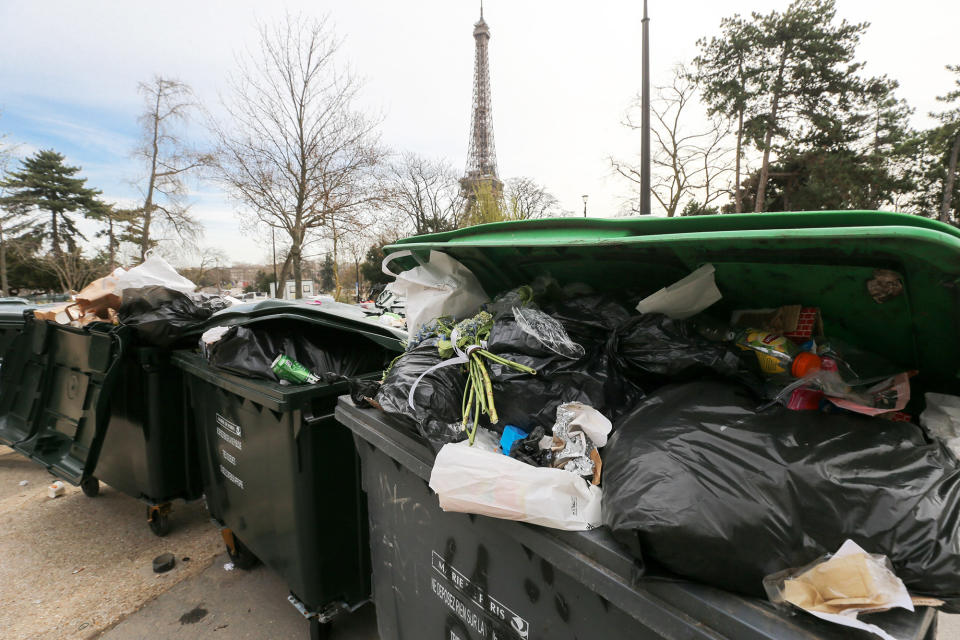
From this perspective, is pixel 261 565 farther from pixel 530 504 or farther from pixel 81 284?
pixel 81 284

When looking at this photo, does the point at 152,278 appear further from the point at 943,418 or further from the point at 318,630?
the point at 943,418

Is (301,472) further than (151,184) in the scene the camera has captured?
No

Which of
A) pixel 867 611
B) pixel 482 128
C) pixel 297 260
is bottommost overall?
pixel 867 611

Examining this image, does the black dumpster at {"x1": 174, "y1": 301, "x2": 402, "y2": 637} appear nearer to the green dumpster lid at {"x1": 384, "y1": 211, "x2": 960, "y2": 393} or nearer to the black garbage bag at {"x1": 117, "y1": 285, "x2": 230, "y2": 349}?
the black garbage bag at {"x1": 117, "y1": 285, "x2": 230, "y2": 349}

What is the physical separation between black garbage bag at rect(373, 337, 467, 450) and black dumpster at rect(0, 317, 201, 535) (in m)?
1.93

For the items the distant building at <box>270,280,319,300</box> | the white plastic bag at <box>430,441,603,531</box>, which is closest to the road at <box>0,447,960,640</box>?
the white plastic bag at <box>430,441,603,531</box>

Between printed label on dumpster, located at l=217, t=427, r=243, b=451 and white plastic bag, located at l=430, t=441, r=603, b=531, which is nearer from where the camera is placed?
white plastic bag, located at l=430, t=441, r=603, b=531

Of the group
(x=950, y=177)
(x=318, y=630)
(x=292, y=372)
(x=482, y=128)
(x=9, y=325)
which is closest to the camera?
(x=292, y=372)

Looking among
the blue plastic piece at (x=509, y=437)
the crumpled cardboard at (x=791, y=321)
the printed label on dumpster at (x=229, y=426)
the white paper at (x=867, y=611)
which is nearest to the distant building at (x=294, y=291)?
the printed label on dumpster at (x=229, y=426)

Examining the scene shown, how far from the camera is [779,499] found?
0.82 metres

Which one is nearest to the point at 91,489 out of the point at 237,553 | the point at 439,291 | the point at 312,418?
the point at 237,553

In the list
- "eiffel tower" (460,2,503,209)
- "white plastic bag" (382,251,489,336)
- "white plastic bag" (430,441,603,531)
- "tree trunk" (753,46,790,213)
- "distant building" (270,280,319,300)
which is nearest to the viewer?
"white plastic bag" (430,441,603,531)

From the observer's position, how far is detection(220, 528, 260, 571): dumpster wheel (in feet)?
8.32

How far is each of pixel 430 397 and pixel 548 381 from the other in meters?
0.34
